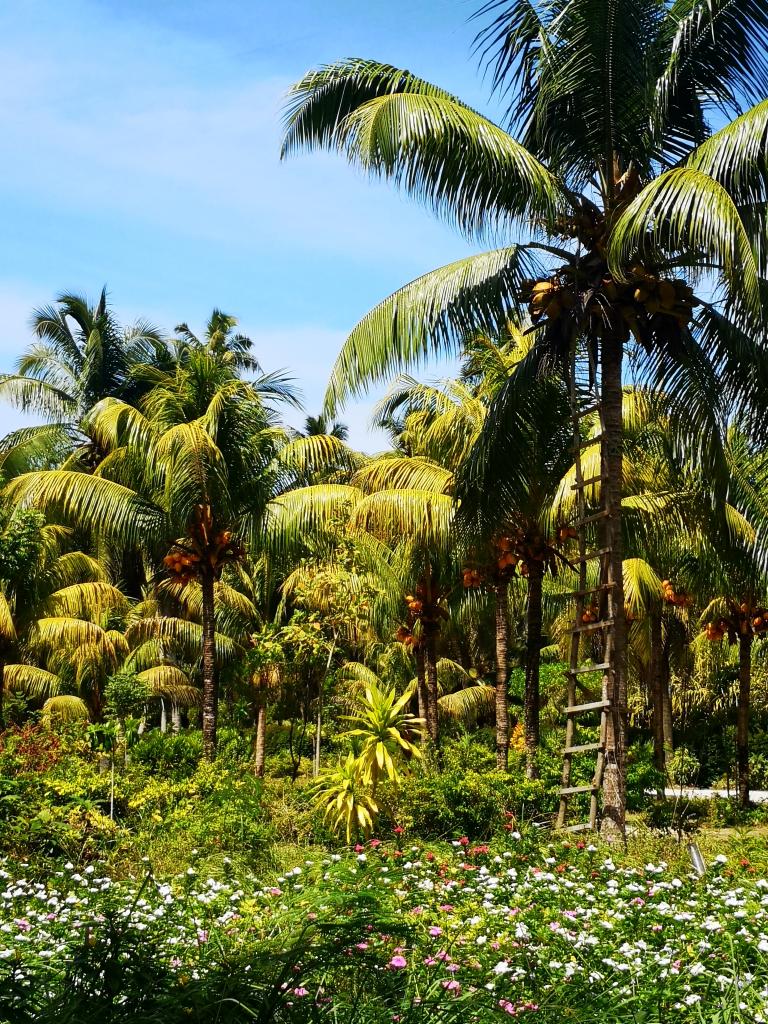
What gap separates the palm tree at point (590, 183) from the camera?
10.5 meters

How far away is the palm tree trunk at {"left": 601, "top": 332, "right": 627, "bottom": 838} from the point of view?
1069 centimetres

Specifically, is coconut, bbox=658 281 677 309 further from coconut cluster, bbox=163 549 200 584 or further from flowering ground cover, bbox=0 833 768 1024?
coconut cluster, bbox=163 549 200 584

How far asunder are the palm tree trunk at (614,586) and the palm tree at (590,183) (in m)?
0.02

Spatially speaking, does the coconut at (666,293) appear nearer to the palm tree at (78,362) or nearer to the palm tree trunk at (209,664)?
the palm tree trunk at (209,664)

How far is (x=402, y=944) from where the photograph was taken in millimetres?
6094

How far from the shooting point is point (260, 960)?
4.55 meters

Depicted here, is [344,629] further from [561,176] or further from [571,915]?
[571,915]

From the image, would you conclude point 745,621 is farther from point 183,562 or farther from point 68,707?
point 68,707

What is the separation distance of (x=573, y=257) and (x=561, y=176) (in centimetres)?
123

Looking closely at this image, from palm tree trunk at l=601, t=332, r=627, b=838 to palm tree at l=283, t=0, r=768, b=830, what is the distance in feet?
0.07

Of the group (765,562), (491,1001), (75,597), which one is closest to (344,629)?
(75,597)

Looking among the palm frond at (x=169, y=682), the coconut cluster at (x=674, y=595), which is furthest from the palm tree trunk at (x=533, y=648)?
the palm frond at (x=169, y=682)

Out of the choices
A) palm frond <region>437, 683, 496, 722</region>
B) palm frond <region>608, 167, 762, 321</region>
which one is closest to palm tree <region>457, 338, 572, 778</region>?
palm frond <region>608, 167, 762, 321</region>

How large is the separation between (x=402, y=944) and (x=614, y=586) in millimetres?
5446
